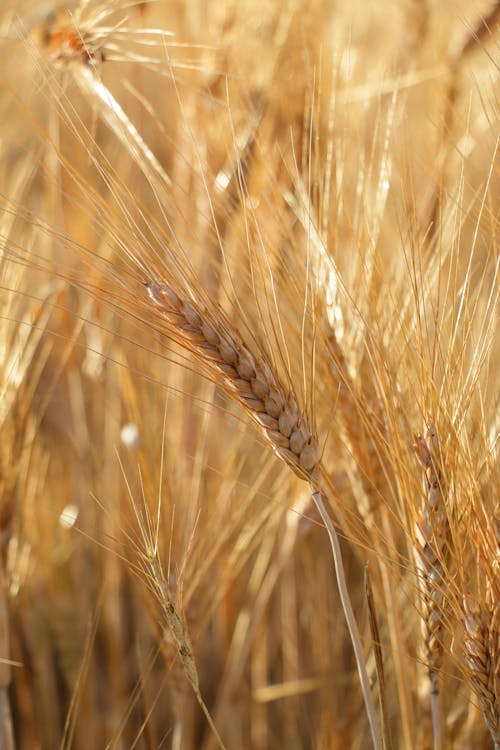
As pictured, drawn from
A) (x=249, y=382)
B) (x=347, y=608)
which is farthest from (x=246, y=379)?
(x=347, y=608)

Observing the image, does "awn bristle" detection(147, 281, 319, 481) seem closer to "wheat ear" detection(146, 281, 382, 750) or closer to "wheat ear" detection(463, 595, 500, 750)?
"wheat ear" detection(146, 281, 382, 750)

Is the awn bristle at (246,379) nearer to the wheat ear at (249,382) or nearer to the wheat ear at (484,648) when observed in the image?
the wheat ear at (249,382)

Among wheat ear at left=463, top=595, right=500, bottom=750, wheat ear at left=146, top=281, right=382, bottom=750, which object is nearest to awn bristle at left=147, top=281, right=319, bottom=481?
wheat ear at left=146, top=281, right=382, bottom=750

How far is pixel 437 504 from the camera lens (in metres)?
0.56

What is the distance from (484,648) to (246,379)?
0.75 feet

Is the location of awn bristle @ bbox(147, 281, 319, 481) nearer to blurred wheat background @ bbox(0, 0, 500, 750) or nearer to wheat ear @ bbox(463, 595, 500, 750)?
blurred wheat background @ bbox(0, 0, 500, 750)

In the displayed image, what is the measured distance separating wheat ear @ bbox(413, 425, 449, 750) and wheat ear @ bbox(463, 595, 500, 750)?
0.02m

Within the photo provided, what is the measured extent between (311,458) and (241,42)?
27.2 inches

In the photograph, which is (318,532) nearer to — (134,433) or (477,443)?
(134,433)

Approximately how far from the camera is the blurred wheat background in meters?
0.53

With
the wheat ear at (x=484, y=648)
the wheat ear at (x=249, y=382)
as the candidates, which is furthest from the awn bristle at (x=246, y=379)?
the wheat ear at (x=484, y=648)

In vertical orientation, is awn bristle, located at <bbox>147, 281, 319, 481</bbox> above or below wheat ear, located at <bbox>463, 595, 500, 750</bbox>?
above

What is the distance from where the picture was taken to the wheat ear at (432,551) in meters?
0.54

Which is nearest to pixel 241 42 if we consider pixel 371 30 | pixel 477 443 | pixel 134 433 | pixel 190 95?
pixel 190 95
